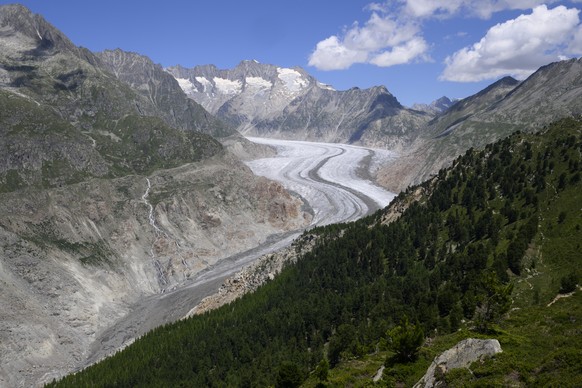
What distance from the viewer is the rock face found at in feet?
89.3

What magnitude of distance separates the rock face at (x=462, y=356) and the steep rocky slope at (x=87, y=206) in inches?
2959

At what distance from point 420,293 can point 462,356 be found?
33.1 m

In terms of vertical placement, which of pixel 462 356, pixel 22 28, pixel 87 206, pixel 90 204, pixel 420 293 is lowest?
pixel 420 293

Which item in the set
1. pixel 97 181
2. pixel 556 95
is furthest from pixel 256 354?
pixel 556 95

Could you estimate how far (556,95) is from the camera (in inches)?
7805

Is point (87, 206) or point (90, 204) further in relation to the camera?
point (90, 204)

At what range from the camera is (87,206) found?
125 m

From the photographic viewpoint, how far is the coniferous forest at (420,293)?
134ft

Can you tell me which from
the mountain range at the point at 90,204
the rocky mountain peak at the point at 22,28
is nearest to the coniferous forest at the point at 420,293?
the mountain range at the point at 90,204

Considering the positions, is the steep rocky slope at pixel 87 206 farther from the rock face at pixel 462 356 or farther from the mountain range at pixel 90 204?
the rock face at pixel 462 356

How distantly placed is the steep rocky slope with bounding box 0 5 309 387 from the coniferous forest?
24726 mm

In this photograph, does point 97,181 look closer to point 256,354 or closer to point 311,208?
point 311,208

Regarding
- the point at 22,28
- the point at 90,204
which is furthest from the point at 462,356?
the point at 22,28

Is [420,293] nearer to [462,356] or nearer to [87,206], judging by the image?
[462,356]
